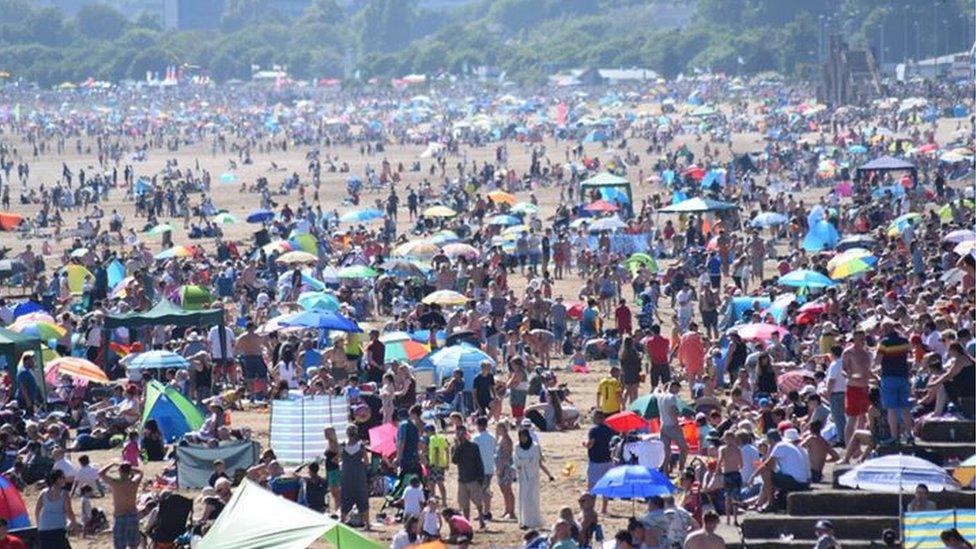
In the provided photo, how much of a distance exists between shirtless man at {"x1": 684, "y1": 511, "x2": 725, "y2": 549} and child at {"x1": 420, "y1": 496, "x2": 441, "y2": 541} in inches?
84.6

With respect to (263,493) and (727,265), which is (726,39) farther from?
(263,493)

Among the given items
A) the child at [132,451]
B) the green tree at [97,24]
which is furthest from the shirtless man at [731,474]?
the green tree at [97,24]

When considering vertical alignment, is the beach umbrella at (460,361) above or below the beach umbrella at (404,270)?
above

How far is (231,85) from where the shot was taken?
141 m

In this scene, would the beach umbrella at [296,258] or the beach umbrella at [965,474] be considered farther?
the beach umbrella at [296,258]

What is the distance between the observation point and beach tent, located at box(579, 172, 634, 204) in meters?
42.1

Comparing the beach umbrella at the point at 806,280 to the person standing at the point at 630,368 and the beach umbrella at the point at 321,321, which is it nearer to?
the person standing at the point at 630,368

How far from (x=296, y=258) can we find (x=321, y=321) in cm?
941

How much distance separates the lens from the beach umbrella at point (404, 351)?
22812mm

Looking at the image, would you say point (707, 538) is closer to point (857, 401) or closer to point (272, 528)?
point (272, 528)

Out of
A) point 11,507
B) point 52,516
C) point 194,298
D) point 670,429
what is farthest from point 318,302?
point 52,516

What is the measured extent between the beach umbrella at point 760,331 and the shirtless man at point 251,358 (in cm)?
487

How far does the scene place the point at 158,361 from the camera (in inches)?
857

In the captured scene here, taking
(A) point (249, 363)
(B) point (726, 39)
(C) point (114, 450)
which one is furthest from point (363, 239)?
(B) point (726, 39)
